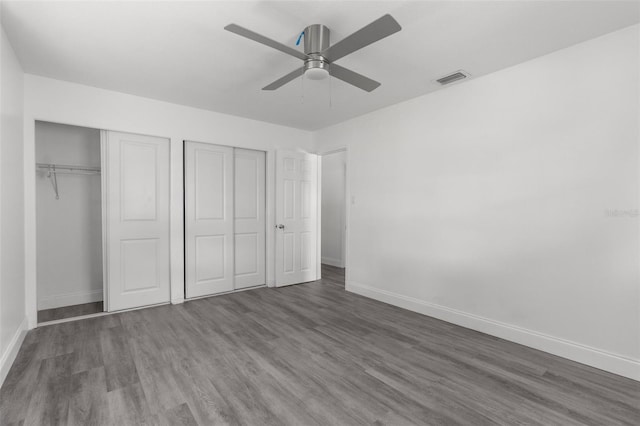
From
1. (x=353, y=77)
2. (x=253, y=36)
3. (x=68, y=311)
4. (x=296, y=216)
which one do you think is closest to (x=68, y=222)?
(x=68, y=311)

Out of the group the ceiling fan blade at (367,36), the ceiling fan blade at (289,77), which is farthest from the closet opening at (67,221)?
the ceiling fan blade at (367,36)

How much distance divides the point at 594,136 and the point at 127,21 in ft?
12.2

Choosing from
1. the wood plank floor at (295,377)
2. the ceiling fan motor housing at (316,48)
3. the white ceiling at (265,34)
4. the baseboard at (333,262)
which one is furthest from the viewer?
the baseboard at (333,262)

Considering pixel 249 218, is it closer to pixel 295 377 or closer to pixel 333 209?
pixel 333 209

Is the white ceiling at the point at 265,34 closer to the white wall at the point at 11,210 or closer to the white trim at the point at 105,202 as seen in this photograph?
the white wall at the point at 11,210

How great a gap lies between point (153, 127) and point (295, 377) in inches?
134

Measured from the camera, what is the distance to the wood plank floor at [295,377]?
6.07ft

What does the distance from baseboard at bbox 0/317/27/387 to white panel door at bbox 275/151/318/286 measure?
9.58 feet

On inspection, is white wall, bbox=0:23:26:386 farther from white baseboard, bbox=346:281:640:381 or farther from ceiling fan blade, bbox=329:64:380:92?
white baseboard, bbox=346:281:640:381

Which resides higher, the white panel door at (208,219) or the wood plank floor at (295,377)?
the white panel door at (208,219)

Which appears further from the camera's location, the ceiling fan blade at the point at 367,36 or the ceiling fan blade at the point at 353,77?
the ceiling fan blade at the point at 353,77

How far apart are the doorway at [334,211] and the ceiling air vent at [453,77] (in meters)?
3.38

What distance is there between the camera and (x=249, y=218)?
4.73 metres

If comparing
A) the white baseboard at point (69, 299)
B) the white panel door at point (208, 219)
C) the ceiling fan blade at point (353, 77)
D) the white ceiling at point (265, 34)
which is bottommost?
the white baseboard at point (69, 299)
